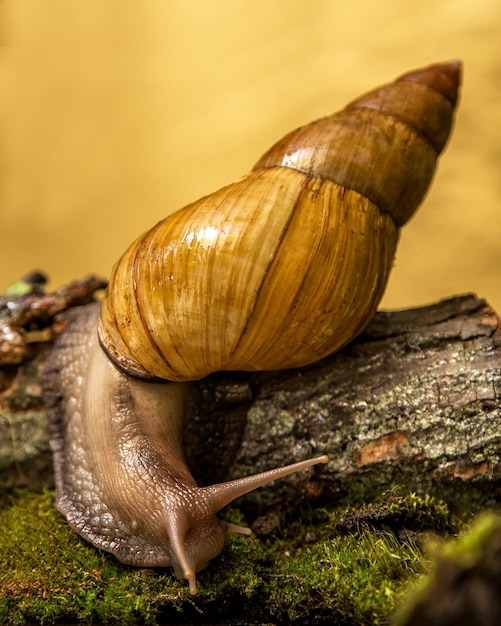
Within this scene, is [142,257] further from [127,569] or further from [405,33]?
[405,33]

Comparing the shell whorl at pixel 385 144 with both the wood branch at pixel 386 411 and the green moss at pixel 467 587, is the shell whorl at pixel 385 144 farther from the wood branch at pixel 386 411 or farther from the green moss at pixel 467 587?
the green moss at pixel 467 587

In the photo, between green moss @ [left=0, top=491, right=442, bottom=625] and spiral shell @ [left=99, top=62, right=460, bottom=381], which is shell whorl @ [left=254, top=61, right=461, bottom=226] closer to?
spiral shell @ [left=99, top=62, right=460, bottom=381]

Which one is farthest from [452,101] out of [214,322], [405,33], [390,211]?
[405,33]

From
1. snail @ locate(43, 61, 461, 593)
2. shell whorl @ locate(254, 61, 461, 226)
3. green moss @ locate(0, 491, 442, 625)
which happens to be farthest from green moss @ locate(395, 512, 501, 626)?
shell whorl @ locate(254, 61, 461, 226)

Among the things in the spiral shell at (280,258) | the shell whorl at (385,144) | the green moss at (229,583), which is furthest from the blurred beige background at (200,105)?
the green moss at (229,583)

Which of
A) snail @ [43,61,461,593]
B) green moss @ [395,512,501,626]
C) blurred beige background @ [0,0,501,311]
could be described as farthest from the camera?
blurred beige background @ [0,0,501,311]

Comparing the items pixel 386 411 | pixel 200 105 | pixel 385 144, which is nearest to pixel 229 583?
pixel 386 411

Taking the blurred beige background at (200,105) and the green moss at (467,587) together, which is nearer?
the green moss at (467,587)
